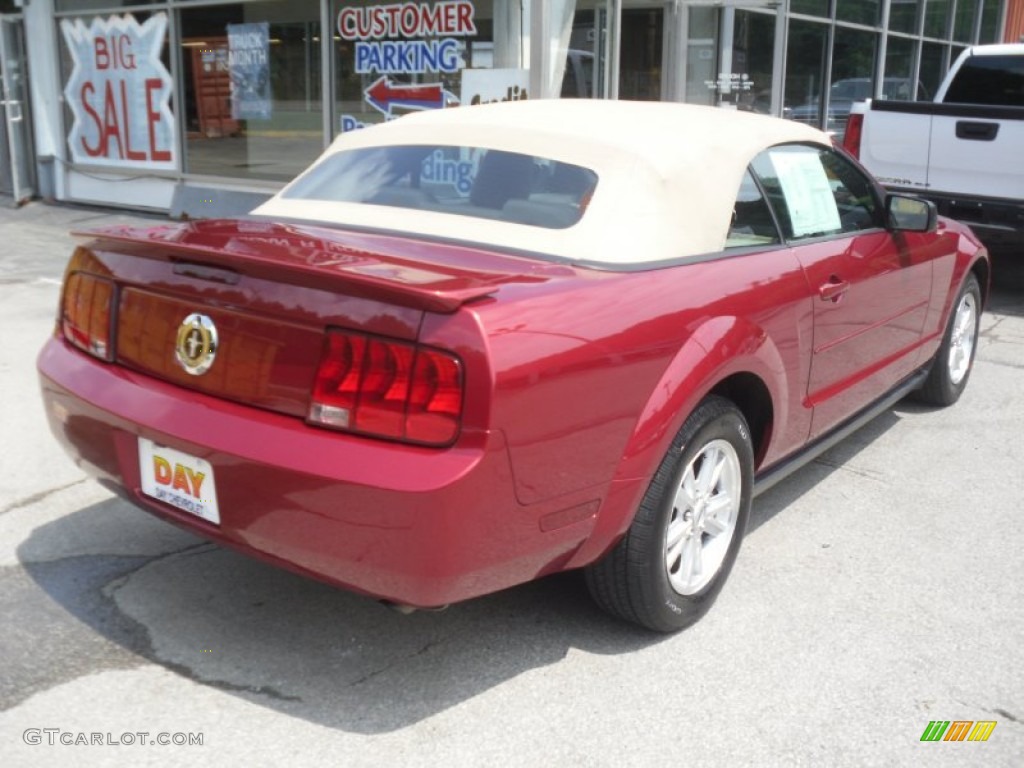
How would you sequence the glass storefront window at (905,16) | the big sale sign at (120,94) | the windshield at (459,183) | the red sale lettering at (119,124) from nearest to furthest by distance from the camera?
1. the windshield at (459,183)
2. the big sale sign at (120,94)
3. the red sale lettering at (119,124)
4. the glass storefront window at (905,16)

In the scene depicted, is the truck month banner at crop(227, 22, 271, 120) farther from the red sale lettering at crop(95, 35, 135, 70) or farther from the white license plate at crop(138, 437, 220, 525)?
the white license plate at crop(138, 437, 220, 525)

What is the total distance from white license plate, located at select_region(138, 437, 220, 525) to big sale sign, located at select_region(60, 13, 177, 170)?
420 inches

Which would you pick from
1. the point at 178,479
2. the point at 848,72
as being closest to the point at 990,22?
the point at 848,72

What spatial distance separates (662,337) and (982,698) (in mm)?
1360

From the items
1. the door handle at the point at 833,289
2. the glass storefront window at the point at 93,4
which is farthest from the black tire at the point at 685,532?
the glass storefront window at the point at 93,4

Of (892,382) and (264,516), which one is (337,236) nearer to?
(264,516)

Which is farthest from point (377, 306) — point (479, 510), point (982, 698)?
point (982, 698)

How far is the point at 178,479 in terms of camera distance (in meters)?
2.90

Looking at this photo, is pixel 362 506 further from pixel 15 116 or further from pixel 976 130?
pixel 15 116

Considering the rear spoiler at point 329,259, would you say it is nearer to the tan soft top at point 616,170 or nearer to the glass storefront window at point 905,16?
the tan soft top at point 616,170

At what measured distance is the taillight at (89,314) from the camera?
319 centimetres

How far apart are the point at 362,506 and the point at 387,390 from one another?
28 cm

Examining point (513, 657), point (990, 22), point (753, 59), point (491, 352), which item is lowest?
point (513, 657)

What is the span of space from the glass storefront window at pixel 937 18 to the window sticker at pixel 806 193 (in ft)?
49.1
